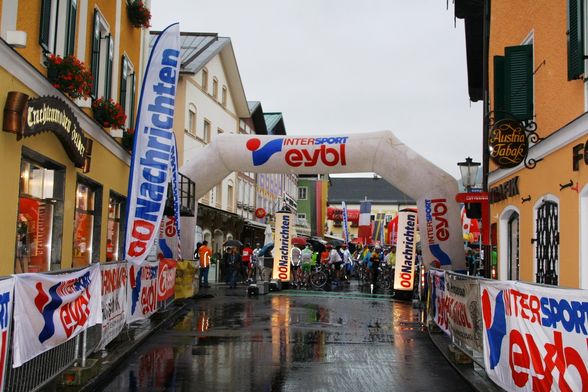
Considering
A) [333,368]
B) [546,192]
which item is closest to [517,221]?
[546,192]

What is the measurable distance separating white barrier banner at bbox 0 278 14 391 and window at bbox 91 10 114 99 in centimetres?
925

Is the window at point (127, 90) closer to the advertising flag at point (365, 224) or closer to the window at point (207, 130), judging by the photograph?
the window at point (207, 130)

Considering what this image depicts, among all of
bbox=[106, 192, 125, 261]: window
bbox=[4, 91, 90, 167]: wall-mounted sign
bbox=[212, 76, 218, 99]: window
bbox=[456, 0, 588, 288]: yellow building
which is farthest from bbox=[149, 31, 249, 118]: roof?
bbox=[456, 0, 588, 288]: yellow building

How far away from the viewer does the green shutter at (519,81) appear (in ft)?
40.1

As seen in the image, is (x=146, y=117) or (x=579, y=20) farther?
(x=146, y=117)

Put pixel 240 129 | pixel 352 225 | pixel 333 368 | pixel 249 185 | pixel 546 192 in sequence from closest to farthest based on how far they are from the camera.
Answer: pixel 333 368 < pixel 546 192 < pixel 240 129 < pixel 249 185 < pixel 352 225

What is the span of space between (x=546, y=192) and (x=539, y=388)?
6397 mm

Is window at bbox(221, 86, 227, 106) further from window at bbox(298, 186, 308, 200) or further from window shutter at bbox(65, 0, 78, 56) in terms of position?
window at bbox(298, 186, 308, 200)

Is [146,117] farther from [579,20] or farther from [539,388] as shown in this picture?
[539,388]

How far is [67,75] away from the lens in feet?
33.7

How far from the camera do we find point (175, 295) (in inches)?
652

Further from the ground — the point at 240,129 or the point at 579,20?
the point at 240,129

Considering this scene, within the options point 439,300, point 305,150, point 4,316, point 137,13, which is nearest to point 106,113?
point 137,13

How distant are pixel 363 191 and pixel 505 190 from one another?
85.7 meters
